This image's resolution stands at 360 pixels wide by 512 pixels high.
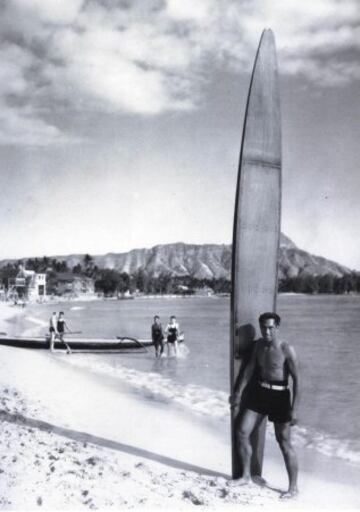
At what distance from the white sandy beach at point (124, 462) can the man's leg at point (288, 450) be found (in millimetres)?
113

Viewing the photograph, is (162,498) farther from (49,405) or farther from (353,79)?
(353,79)

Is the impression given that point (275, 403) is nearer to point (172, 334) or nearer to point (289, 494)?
point (289, 494)

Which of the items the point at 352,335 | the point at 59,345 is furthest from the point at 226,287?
the point at 59,345

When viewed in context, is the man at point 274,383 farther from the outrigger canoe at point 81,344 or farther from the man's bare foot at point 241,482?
the outrigger canoe at point 81,344

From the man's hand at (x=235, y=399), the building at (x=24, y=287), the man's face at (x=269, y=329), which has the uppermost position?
the man's face at (x=269, y=329)

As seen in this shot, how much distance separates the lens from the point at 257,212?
431 centimetres

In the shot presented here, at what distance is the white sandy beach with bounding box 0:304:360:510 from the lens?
3.87 metres

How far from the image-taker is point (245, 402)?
4.10m

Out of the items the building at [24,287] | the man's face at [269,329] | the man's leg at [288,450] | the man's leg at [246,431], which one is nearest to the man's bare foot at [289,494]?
the man's leg at [288,450]

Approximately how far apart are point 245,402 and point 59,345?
13.3m

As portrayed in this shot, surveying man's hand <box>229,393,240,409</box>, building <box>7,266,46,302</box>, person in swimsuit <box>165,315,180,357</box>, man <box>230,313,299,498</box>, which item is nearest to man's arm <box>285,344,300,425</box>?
man <box>230,313,299,498</box>

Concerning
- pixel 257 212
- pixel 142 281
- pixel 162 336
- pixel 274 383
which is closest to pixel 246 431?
pixel 274 383

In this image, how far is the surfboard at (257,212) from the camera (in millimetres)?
4242

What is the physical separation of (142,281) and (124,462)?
135686mm
